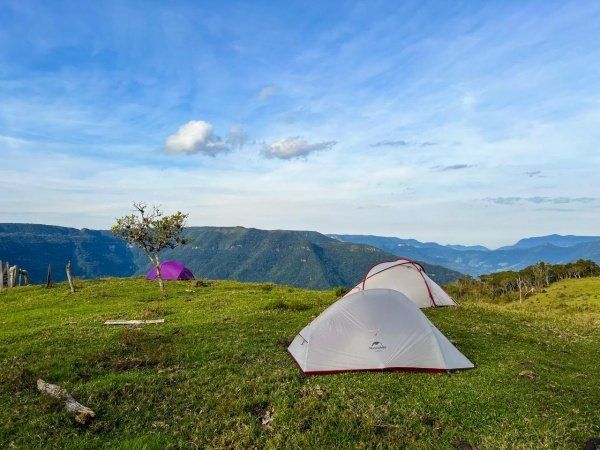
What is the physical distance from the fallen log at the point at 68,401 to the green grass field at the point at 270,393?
0.21 meters

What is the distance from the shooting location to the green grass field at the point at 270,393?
10070 millimetres

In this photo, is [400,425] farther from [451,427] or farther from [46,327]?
[46,327]

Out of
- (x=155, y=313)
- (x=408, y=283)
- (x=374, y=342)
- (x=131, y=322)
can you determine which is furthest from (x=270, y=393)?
(x=408, y=283)

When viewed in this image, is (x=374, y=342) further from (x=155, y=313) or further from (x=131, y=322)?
(x=155, y=313)

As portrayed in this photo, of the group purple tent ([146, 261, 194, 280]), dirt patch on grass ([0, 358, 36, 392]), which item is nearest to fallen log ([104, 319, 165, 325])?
dirt patch on grass ([0, 358, 36, 392])

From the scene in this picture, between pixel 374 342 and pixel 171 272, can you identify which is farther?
pixel 171 272

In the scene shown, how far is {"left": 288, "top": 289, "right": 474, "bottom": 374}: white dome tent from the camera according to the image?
1481 centimetres

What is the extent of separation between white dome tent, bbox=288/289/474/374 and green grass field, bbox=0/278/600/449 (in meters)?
0.60

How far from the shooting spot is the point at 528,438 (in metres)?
9.93

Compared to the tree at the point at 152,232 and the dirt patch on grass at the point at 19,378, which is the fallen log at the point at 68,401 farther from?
the tree at the point at 152,232

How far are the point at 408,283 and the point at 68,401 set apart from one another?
21.5 meters

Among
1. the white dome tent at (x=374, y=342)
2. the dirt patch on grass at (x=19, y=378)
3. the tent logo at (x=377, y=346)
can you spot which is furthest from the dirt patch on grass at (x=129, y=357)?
the tent logo at (x=377, y=346)

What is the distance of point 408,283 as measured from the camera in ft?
91.2

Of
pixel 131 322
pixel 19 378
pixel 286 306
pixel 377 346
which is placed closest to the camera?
pixel 19 378
